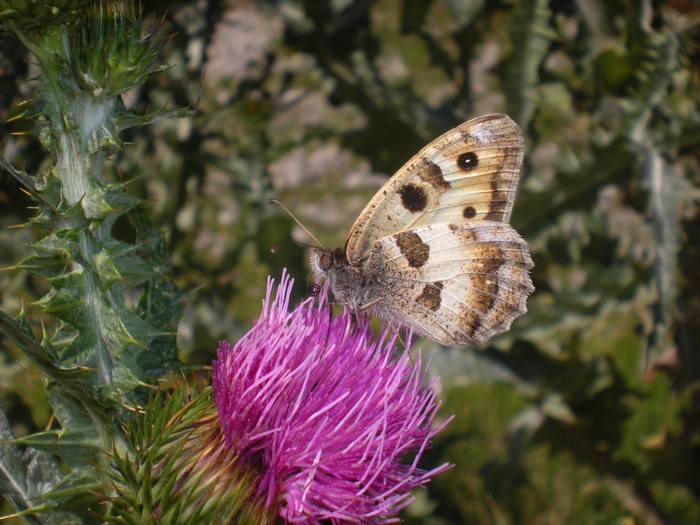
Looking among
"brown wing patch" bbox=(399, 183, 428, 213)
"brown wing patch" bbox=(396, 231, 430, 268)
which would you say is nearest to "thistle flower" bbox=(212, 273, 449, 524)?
"brown wing patch" bbox=(396, 231, 430, 268)

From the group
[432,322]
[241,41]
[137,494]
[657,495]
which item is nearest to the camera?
[137,494]

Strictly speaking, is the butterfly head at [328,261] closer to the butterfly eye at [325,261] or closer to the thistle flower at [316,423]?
the butterfly eye at [325,261]

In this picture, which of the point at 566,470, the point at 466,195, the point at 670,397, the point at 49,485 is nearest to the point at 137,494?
the point at 49,485

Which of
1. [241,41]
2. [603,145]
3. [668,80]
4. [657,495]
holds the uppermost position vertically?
[668,80]

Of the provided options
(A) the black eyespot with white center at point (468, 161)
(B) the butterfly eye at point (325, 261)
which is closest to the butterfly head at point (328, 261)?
(B) the butterfly eye at point (325, 261)

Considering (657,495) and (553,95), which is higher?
(553,95)

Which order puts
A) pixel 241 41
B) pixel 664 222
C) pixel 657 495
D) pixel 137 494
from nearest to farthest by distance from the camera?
pixel 137 494
pixel 664 222
pixel 657 495
pixel 241 41

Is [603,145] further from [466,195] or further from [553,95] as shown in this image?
[466,195]
